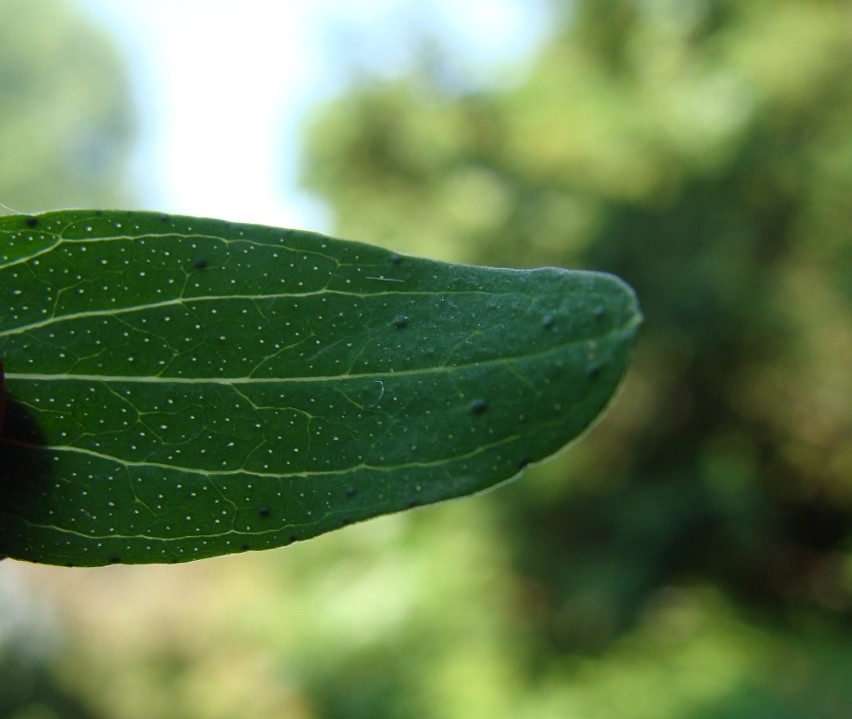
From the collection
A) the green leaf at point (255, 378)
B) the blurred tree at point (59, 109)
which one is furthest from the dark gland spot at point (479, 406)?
the blurred tree at point (59, 109)

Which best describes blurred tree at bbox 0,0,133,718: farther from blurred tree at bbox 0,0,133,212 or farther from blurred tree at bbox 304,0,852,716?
blurred tree at bbox 304,0,852,716

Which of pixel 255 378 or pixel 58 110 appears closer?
pixel 255 378

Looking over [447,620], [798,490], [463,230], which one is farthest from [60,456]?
[798,490]

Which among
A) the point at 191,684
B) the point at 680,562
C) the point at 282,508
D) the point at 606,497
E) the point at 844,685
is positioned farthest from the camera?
the point at 191,684

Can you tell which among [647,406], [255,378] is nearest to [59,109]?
[647,406]

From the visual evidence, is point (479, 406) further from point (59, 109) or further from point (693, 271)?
point (59, 109)

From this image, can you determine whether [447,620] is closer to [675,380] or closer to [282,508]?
[675,380]
